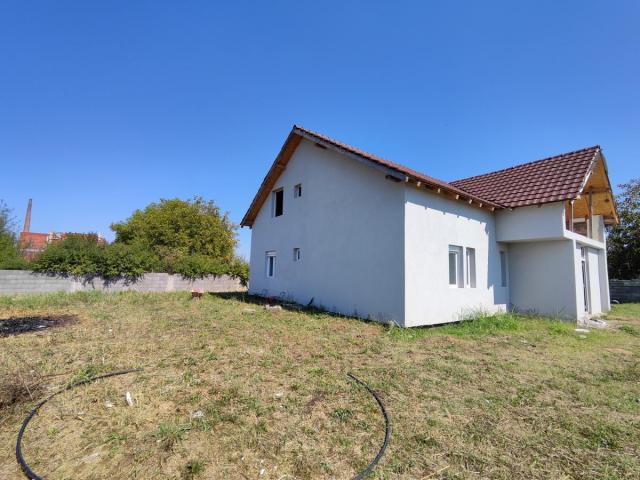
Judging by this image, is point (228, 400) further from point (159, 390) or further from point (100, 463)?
point (100, 463)

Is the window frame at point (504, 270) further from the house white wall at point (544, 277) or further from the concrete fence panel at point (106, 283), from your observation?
the concrete fence panel at point (106, 283)

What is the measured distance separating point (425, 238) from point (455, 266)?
197 cm

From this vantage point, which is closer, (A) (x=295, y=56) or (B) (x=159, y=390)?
(B) (x=159, y=390)

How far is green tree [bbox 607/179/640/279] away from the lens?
845 inches

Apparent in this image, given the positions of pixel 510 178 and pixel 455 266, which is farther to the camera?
pixel 510 178

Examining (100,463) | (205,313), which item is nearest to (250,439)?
(100,463)

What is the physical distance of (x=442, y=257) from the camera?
9008 mm

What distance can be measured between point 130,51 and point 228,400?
33.9ft

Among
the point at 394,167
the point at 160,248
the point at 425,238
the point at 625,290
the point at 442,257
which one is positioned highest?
the point at 394,167

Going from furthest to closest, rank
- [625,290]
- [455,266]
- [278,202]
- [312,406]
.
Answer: [625,290] → [278,202] → [455,266] → [312,406]

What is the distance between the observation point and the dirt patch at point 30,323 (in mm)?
6971

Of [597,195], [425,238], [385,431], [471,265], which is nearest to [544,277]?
[471,265]

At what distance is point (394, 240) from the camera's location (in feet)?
27.1

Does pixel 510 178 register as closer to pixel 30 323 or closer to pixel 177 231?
pixel 30 323
